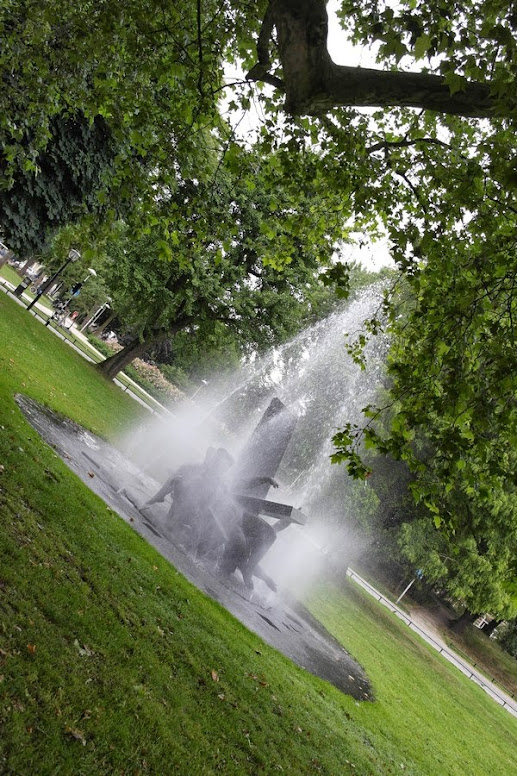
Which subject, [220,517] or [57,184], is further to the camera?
[57,184]

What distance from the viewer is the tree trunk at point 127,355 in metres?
25.8

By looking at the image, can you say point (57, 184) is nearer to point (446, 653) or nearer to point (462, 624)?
point (446, 653)

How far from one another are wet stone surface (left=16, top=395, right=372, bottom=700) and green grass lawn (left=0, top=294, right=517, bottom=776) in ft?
1.87

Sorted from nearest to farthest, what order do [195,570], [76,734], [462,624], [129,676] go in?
1. [76,734]
2. [129,676]
3. [195,570]
4. [462,624]

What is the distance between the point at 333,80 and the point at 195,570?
8.21 meters

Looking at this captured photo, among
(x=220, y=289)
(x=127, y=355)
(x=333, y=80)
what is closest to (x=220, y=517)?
(x=333, y=80)

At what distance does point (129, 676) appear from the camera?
196 inches

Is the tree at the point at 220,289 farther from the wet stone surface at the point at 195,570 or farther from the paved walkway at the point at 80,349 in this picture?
the wet stone surface at the point at 195,570

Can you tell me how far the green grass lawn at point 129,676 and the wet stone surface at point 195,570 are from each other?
1.87 feet

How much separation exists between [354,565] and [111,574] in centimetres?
3083

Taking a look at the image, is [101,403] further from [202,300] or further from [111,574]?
[111,574]

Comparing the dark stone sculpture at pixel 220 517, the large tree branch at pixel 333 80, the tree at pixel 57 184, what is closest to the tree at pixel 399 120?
the large tree branch at pixel 333 80

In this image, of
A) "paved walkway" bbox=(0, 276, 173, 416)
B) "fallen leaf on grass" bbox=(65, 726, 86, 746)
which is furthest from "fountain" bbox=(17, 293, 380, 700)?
"fallen leaf on grass" bbox=(65, 726, 86, 746)

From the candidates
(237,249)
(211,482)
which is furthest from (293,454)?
(211,482)
